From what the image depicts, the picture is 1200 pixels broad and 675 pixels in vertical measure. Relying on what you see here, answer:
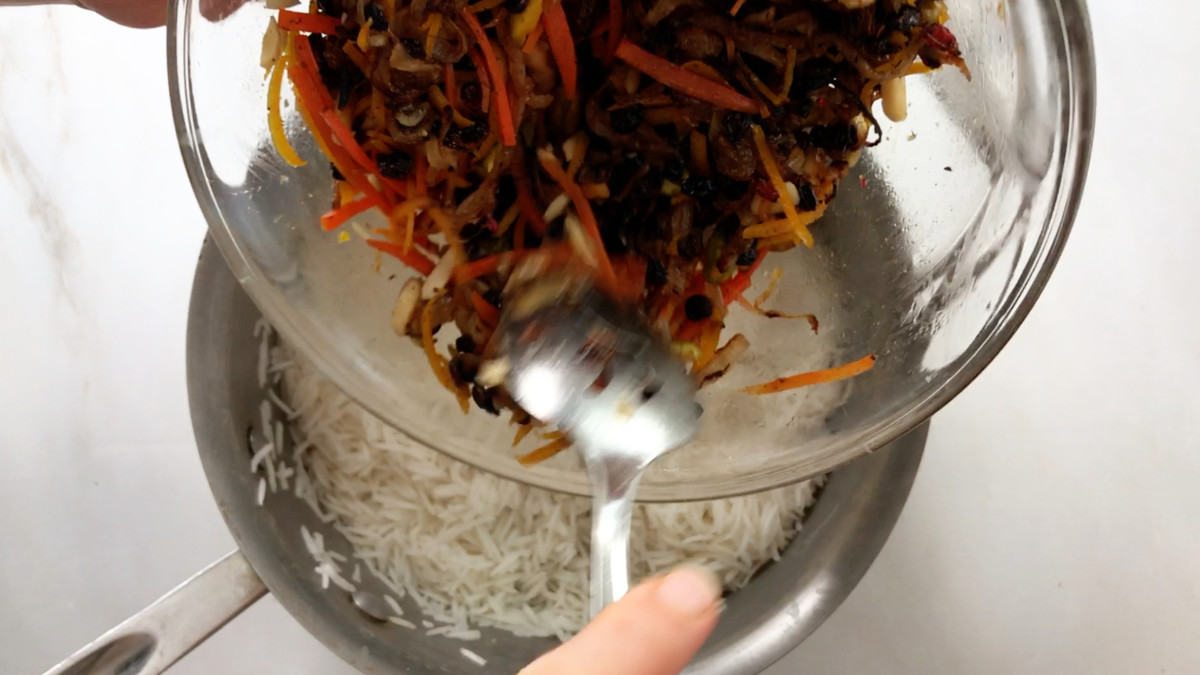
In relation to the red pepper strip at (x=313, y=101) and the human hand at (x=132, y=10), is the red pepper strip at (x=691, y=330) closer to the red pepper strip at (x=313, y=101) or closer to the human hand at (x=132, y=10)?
the red pepper strip at (x=313, y=101)

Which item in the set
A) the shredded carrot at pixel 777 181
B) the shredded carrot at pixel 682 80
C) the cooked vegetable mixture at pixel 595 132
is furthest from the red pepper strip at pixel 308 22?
the shredded carrot at pixel 777 181

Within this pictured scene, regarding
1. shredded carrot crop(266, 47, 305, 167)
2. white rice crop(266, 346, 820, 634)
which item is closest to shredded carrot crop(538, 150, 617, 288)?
shredded carrot crop(266, 47, 305, 167)

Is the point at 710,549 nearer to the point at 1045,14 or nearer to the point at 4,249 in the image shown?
the point at 1045,14

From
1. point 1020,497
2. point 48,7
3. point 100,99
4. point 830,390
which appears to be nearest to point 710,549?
point 830,390

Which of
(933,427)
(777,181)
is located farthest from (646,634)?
(933,427)

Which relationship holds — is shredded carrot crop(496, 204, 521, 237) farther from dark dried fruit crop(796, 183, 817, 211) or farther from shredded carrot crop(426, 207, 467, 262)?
dark dried fruit crop(796, 183, 817, 211)
